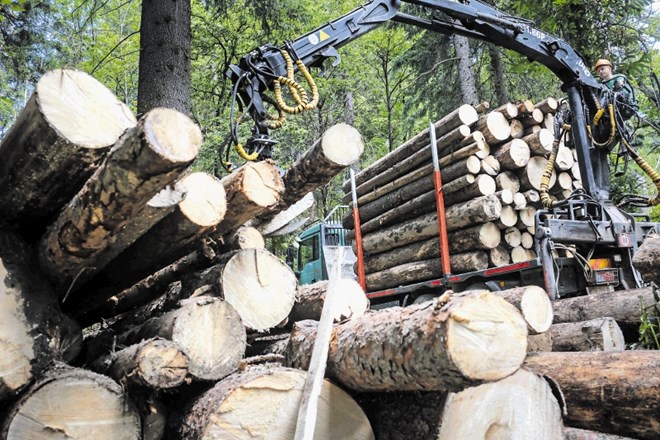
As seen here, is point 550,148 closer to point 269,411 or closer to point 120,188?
point 269,411

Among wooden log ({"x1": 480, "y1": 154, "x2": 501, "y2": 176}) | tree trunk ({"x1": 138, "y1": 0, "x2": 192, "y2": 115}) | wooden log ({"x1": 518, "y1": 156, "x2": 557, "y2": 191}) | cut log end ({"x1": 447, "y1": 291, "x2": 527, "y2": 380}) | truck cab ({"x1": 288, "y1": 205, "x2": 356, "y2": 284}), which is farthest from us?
truck cab ({"x1": 288, "y1": 205, "x2": 356, "y2": 284})

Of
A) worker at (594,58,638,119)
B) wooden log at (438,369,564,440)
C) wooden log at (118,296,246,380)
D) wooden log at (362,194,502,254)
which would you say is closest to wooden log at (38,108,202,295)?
wooden log at (118,296,246,380)

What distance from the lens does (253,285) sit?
Answer: 9.97ft

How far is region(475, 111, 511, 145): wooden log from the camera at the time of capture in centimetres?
646

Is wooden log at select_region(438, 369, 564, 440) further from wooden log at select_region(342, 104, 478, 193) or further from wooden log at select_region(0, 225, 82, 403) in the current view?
wooden log at select_region(342, 104, 478, 193)

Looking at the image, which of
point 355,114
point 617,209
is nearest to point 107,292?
point 617,209

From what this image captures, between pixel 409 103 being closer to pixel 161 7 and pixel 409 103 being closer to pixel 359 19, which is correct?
pixel 359 19

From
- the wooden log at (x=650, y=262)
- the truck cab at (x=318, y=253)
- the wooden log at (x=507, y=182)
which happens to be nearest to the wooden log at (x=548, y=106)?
the wooden log at (x=507, y=182)

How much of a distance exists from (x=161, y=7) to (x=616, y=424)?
18.6ft

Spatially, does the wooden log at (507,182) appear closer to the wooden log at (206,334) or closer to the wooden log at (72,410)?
the wooden log at (206,334)

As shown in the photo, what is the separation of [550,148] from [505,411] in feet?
16.8

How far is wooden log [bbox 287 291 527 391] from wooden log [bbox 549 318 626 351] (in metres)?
1.90

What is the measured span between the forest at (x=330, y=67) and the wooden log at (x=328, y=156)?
1.77 m

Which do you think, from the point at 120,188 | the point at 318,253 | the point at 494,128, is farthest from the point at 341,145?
the point at 318,253
